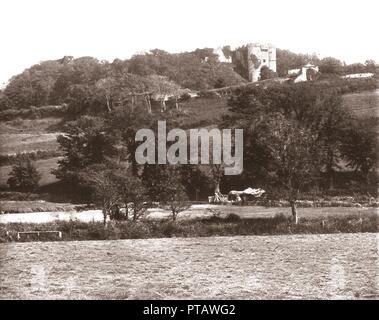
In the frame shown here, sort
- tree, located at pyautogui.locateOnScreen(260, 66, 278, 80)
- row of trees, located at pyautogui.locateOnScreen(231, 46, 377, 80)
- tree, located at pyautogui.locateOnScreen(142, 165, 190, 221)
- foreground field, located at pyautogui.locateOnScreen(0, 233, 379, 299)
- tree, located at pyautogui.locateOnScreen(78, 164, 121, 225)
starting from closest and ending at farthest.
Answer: foreground field, located at pyautogui.locateOnScreen(0, 233, 379, 299), tree, located at pyautogui.locateOnScreen(78, 164, 121, 225), tree, located at pyautogui.locateOnScreen(142, 165, 190, 221), row of trees, located at pyautogui.locateOnScreen(231, 46, 377, 80), tree, located at pyautogui.locateOnScreen(260, 66, 278, 80)

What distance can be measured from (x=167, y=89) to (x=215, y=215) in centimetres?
992

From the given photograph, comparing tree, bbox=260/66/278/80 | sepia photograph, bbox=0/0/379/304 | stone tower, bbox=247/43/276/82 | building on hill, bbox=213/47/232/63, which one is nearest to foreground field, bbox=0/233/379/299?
sepia photograph, bbox=0/0/379/304

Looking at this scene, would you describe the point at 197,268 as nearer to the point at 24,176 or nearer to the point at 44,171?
the point at 44,171

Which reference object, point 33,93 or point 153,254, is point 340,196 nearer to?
point 153,254

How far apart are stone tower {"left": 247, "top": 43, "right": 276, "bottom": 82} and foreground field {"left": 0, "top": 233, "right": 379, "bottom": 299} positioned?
24.8m

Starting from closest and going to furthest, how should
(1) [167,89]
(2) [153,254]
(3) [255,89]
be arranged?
(2) [153,254] → (1) [167,89] → (3) [255,89]

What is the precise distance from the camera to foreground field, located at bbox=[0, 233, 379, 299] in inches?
558

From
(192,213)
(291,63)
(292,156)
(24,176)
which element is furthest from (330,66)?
(24,176)

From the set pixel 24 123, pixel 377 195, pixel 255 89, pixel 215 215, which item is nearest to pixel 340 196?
pixel 377 195

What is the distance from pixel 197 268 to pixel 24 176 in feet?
44.9

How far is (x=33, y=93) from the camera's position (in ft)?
93.7

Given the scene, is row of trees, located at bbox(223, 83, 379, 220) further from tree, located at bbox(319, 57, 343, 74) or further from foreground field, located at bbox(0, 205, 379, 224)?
tree, located at bbox(319, 57, 343, 74)

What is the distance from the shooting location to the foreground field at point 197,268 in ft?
46.5

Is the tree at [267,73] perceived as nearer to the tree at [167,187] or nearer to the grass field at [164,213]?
the grass field at [164,213]
